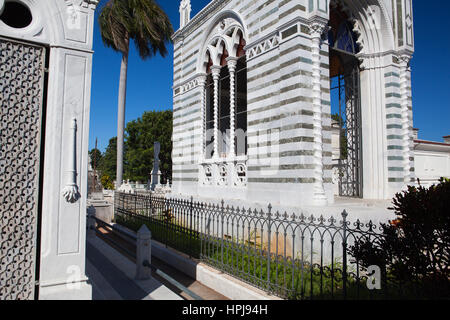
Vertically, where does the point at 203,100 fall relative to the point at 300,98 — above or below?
above

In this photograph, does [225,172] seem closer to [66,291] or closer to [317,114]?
[317,114]

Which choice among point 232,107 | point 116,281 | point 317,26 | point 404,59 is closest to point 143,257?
point 116,281

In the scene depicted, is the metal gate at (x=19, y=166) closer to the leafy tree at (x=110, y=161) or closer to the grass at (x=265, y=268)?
the grass at (x=265, y=268)

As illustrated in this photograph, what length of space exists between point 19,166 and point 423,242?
5.11 metres

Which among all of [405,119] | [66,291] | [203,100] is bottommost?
[66,291]

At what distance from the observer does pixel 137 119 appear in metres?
42.0

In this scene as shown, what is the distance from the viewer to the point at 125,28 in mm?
20547

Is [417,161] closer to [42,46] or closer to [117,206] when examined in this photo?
[117,206]

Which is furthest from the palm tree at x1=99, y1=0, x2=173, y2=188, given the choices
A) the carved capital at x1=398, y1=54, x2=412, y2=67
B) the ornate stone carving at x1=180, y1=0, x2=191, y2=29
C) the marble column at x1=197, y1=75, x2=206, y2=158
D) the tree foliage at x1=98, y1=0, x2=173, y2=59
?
the carved capital at x1=398, y1=54, x2=412, y2=67

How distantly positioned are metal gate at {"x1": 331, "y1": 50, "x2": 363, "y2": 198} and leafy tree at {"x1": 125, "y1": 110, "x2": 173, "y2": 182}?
29.5 meters

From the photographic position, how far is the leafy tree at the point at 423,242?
3854mm

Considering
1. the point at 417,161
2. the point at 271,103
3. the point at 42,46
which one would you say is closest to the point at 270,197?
the point at 271,103

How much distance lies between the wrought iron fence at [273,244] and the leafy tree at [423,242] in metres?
0.27

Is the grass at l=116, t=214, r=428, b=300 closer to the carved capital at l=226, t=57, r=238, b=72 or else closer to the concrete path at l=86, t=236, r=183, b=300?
the concrete path at l=86, t=236, r=183, b=300
